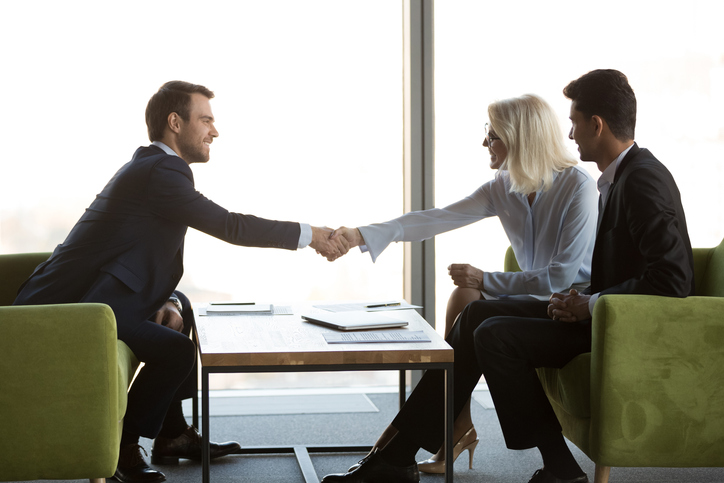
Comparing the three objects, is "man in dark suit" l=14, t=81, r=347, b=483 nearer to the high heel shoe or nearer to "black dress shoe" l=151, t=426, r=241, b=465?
"black dress shoe" l=151, t=426, r=241, b=465

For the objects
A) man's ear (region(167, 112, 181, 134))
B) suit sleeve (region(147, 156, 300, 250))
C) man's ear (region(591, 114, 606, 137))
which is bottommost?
suit sleeve (region(147, 156, 300, 250))

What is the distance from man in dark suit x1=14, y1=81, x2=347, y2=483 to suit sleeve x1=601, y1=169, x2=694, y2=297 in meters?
1.17

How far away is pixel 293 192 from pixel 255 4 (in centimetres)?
87

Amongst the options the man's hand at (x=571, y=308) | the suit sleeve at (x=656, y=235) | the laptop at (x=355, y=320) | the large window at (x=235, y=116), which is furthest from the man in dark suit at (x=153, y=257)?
the suit sleeve at (x=656, y=235)

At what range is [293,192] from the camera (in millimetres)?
3596

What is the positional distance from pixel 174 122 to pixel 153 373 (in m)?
0.90

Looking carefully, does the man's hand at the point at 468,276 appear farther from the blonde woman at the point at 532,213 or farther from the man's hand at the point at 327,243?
the man's hand at the point at 327,243

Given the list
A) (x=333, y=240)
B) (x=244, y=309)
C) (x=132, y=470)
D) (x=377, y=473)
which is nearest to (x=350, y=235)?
(x=333, y=240)

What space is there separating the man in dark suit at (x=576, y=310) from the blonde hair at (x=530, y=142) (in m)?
0.30

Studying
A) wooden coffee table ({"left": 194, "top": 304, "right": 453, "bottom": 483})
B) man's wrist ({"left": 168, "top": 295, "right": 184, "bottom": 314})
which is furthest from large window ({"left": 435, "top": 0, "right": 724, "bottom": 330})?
wooden coffee table ({"left": 194, "top": 304, "right": 453, "bottom": 483})

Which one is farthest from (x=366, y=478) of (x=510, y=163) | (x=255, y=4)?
(x=255, y=4)

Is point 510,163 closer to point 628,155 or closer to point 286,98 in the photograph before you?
point 628,155

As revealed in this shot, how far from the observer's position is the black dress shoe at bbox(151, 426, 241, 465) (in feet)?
9.05

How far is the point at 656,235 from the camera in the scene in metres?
2.08
